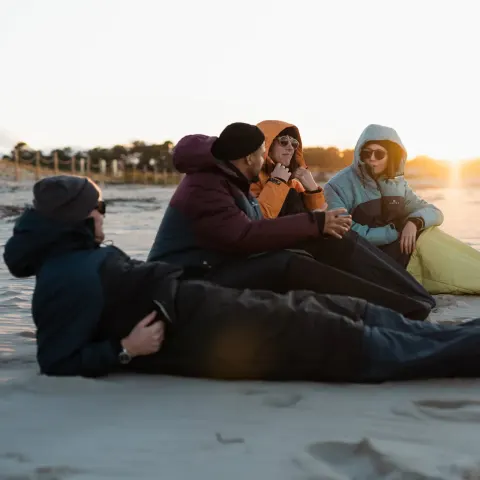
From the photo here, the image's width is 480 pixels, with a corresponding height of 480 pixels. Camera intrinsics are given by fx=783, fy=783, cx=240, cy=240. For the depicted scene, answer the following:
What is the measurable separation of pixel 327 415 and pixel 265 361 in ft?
1.42

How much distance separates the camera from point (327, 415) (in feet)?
8.65

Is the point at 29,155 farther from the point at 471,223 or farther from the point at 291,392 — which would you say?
the point at 291,392

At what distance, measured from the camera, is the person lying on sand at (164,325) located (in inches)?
115

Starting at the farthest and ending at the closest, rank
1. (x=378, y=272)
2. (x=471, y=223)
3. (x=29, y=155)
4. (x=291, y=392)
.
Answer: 1. (x=29, y=155)
2. (x=471, y=223)
3. (x=378, y=272)
4. (x=291, y=392)

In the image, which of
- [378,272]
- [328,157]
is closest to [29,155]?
[378,272]

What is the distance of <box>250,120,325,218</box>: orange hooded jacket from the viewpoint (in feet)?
15.3

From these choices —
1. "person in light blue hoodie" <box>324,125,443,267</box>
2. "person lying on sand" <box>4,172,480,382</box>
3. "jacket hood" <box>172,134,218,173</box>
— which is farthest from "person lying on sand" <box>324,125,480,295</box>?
"person lying on sand" <box>4,172,480,382</box>

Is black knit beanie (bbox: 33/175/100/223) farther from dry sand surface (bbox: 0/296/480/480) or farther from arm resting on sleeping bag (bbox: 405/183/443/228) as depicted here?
arm resting on sleeping bag (bbox: 405/183/443/228)

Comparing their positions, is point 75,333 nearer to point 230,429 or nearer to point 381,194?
point 230,429

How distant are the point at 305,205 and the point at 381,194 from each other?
73 cm

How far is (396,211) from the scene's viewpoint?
17.6ft

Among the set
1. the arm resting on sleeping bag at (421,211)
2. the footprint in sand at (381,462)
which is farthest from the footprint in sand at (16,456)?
the arm resting on sleeping bag at (421,211)

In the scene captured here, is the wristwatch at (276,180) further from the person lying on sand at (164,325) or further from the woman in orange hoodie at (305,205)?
the person lying on sand at (164,325)

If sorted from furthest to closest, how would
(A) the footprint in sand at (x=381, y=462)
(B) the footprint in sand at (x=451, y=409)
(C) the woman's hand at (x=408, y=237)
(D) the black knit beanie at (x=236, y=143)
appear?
(C) the woman's hand at (x=408, y=237), (D) the black knit beanie at (x=236, y=143), (B) the footprint in sand at (x=451, y=409), (A) the footprint in sand at (x=381, y=462)
